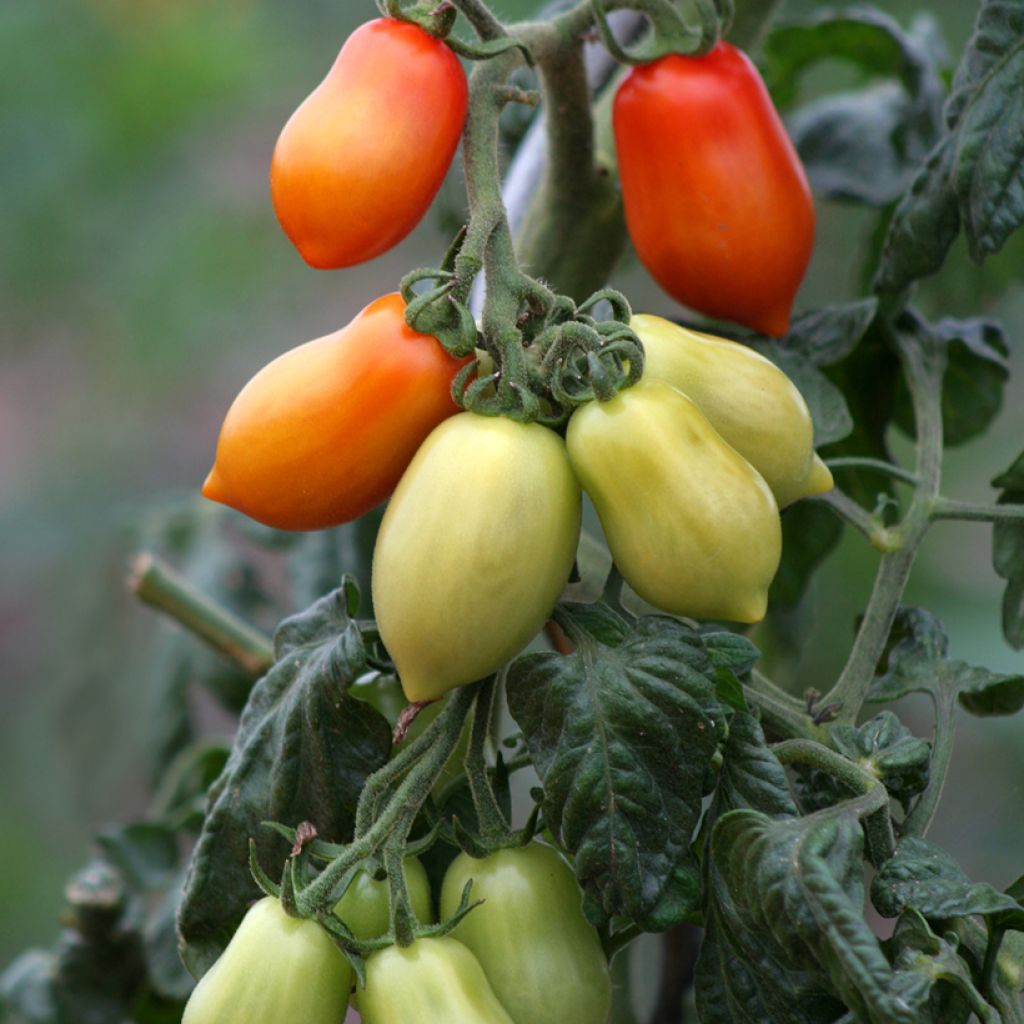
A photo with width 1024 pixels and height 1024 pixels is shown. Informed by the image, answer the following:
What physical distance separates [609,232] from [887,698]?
301 mm

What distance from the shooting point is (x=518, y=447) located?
424 millimetres

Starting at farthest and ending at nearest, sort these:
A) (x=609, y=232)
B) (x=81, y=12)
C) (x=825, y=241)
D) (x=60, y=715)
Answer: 1. (x=81, y=12)
2. (x=825, y=241)
3. (x=60, y=715)
4. (x=609, y=232)

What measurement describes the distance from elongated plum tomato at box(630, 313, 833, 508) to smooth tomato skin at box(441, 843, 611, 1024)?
17 cm

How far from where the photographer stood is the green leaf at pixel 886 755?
48cm

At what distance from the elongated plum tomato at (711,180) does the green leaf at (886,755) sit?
0.21 m

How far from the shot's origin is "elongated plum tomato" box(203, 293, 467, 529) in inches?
18.1

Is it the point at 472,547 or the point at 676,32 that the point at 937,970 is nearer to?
the point at 472,547

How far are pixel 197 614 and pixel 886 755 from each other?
49 centimetres

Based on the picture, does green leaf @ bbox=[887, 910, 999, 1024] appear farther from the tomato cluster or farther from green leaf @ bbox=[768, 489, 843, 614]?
green leaf @ bbox=[768, 489, 843, 614]

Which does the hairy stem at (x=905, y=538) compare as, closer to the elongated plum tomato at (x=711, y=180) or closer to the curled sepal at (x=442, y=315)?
the elongated plum tomato at (x=711, y=180)

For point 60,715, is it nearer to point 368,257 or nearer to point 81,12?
point 368,257

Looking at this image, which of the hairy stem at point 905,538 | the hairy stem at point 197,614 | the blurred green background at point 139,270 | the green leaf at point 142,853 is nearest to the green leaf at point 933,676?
the hairy stem at point 905,538

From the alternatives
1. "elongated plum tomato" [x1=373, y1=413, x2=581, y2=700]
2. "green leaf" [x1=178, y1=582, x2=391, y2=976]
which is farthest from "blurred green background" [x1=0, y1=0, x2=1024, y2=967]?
"elongated plum tomato" [x1=373, y1=413, x2=581, y2=700]

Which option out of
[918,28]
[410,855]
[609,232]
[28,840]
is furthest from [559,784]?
[28,840]
